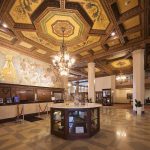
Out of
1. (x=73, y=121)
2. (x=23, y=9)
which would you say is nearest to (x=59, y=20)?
(x=23, y=9)

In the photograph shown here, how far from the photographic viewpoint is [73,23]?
5.87 m

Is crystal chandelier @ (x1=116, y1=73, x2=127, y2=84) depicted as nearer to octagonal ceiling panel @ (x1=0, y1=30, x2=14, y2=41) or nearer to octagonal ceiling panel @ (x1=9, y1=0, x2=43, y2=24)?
octagonal ceiling panel @ (x1=0, y1=30, x2=14, y2=41)

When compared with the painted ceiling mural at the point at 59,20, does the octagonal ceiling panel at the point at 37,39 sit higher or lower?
lower

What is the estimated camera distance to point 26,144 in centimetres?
372

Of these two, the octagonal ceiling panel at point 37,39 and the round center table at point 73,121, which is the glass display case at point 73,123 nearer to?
the round center table at point 73,121

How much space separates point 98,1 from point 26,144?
5.27 m

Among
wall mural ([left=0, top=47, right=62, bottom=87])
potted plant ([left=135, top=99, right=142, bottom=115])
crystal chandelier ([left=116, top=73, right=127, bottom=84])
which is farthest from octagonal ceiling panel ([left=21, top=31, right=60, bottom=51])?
crystal chandelier ([left=116, top=73, right=127, bottom=84])

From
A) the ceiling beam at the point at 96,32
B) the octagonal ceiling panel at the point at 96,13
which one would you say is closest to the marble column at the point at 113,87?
the ceiling beam at the point at 96,32

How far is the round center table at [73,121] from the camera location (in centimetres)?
411

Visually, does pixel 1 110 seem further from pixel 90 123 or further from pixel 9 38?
pixel 90 123

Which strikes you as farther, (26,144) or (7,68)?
(7,68)

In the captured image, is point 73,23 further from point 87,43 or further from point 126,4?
point 87,43

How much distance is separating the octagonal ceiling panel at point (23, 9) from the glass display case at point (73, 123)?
12.9ft

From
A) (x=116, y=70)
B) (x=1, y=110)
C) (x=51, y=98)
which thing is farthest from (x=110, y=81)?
(x=1, y=110)
